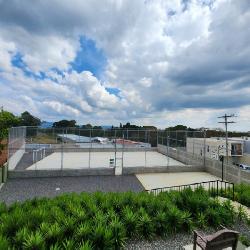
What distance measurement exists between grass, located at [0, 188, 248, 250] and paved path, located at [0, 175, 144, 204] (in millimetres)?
7189

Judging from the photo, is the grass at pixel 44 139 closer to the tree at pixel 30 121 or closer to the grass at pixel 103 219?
the tree at pixel 30 121

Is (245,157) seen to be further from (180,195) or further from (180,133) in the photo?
(180,195)

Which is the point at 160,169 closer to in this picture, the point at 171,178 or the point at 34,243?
the point at 171,178

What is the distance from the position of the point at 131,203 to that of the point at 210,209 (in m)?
2.33

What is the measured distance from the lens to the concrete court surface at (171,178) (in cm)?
1730

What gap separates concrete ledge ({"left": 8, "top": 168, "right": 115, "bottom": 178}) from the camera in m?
18.0

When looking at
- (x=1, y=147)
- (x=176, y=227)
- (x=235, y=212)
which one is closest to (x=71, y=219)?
(x=176, y=227)

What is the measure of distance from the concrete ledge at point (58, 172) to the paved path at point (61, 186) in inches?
Answer: 18.8

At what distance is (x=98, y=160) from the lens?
26172mm

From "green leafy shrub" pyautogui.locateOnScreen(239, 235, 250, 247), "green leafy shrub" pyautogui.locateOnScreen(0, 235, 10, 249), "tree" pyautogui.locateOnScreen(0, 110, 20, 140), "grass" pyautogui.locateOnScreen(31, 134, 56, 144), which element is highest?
"tree" pyautogui.locateOnScreen(0, 110, 20, 140)

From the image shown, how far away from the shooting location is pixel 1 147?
14852 mm

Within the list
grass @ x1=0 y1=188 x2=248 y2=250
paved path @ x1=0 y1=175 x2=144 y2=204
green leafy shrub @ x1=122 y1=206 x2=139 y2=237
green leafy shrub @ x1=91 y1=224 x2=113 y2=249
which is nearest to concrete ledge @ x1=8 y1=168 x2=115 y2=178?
paved path @ x1=0 y1=175 x2=144 y2=204

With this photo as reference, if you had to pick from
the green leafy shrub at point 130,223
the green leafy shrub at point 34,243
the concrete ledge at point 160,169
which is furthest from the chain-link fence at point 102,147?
the green leafy shrub at point 34,243

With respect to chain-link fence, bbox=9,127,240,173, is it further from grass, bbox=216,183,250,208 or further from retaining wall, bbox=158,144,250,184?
grass, bbox=216,183,250,208
